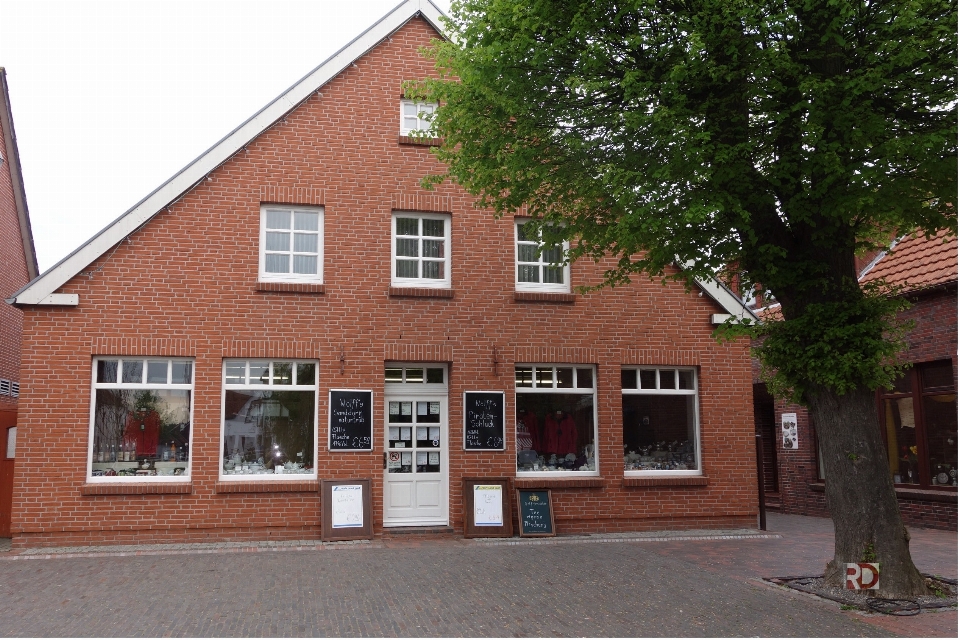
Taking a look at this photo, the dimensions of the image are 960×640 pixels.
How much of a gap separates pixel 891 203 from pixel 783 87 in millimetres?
1514

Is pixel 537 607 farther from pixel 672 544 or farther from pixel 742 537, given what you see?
pixel 742 537

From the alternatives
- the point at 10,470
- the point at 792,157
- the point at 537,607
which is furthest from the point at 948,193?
the point at 10,470

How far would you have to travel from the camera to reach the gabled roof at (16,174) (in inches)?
723

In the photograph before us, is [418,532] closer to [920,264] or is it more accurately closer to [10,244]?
[920,264]

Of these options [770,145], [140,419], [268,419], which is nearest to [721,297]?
[770,145]

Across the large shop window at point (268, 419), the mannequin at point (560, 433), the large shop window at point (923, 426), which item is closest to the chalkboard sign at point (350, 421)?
the large shop window at point (268, 419)

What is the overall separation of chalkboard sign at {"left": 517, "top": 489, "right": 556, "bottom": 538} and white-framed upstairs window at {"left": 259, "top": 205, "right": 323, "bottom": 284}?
4.55 metres

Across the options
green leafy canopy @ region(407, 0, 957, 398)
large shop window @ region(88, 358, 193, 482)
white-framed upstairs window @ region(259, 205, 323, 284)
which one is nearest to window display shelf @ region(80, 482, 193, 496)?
large shop window @ region(88, 358, 193, 482)

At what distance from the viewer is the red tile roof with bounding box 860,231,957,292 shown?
580 inches

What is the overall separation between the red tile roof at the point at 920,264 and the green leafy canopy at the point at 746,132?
5473 millimetres

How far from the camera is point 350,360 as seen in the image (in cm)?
1324

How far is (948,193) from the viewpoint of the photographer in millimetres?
8352

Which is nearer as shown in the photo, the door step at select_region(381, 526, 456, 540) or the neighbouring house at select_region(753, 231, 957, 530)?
the door step at select_region(381, 526, 456, 540)

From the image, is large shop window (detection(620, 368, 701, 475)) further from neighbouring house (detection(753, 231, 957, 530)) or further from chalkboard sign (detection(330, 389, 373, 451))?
chalkboard sign (detection(330, 389, 373, 451))
